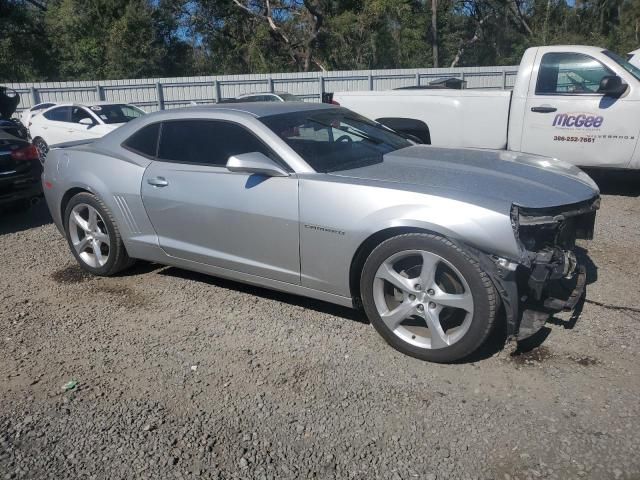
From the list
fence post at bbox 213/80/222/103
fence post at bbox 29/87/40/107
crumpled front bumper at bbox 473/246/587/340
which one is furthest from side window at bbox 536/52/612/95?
fence post at bbox 29/87/40/107

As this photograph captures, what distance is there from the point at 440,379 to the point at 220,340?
147 centimetres

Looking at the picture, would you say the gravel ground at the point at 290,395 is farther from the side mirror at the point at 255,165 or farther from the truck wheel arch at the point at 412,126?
the truck wheel arch at the point at 412,126

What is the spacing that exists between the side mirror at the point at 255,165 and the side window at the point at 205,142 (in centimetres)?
15

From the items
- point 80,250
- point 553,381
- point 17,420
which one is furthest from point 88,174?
point 553,381

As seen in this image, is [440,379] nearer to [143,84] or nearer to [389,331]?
[389,331]

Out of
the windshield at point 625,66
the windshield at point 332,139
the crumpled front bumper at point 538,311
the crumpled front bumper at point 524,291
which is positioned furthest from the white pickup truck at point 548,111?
the crumpled front bumper at point 524,291

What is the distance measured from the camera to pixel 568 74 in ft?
23.4

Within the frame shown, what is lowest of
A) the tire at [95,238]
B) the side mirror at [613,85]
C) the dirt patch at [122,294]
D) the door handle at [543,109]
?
the dirt patch at [122,294]

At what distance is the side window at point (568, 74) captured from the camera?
7016mm

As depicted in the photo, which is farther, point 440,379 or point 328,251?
point 328,251

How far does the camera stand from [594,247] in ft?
17.5

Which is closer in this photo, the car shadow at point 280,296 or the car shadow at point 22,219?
the car shadow at point 280,296

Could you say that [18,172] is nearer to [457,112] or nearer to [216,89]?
[457,112]

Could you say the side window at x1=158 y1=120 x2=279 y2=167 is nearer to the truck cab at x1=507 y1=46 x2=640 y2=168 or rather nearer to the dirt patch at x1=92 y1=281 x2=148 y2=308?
the dirt patch at x1=92 y1=281 x2=148 y2=308
